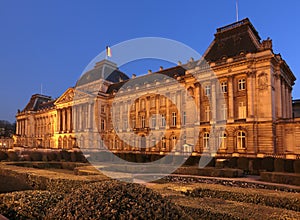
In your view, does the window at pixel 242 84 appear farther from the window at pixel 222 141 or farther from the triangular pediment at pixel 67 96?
the triangular pediment at pixel 67 96

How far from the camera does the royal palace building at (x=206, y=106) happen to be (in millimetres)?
29812

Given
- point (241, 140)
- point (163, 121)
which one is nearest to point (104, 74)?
point (163, 121)

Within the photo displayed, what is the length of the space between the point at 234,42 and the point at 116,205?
36.4 m

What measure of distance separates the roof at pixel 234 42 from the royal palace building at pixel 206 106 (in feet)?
0.46

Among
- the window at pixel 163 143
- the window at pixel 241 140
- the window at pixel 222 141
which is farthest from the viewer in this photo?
the window at pixel 163 143

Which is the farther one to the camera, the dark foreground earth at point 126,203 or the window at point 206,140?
the window at point 206,140

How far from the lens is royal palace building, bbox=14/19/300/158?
29812 mm

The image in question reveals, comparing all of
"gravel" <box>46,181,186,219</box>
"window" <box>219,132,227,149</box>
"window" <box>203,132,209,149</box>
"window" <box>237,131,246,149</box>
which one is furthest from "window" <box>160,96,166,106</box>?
"gravel" <box>46,181,186,219</box>

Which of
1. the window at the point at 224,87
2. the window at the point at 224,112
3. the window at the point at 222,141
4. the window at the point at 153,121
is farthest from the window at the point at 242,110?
the window at the point at 153,121

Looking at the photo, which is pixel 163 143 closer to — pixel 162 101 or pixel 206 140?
pixel 162 101

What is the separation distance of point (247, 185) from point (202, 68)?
23.7 metres

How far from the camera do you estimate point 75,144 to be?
55.6 metres

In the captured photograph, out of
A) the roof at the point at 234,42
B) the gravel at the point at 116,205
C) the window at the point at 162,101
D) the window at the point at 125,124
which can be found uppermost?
the roof at the point at 234,42

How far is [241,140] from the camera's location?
A: 30.8m
